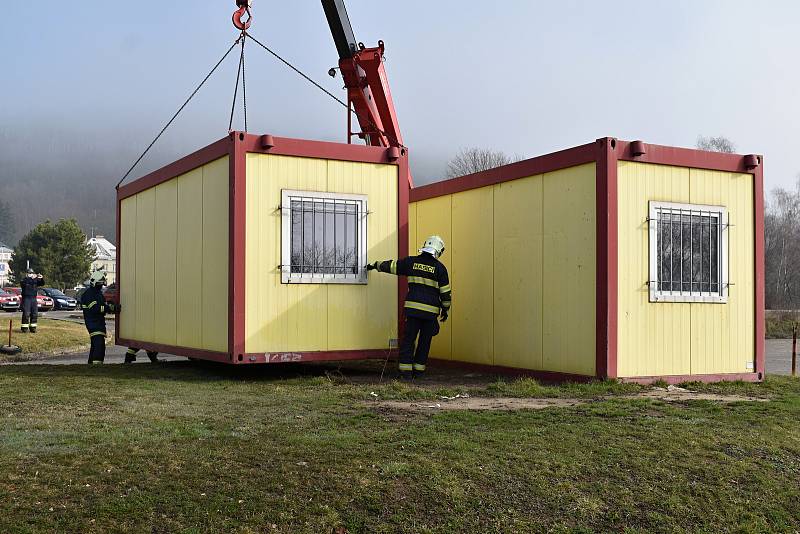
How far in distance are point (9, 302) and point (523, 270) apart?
117 ft

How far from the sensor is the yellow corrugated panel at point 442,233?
1336 centimetres

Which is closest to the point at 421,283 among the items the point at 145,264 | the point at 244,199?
the point at 244,199

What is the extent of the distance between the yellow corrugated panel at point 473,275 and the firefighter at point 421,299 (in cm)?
148

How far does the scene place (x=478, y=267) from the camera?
41.5 ft

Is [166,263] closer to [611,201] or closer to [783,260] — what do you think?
[611,201]

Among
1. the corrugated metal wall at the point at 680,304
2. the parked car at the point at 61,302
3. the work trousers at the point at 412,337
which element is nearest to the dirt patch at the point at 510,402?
the corrugated metal wall at the point at 680,304

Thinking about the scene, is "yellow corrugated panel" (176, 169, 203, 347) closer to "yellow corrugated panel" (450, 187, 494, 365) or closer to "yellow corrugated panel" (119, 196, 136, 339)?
"yellow corrugated panel" (119, 196, 136, 339)

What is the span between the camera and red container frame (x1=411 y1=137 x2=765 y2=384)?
10094 mm

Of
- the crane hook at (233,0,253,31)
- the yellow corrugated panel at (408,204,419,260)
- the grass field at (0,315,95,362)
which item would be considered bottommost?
the grass field at (0,315,95,362)

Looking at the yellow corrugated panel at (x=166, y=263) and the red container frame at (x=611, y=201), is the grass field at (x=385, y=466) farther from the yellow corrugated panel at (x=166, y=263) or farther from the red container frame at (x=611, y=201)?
the yellow corrugated panel at (x=166, y=263)

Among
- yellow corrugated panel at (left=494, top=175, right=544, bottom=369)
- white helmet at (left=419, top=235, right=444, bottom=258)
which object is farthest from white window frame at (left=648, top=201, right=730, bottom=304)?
white helmet at (left=419, top=235, right=444, bottom=258)

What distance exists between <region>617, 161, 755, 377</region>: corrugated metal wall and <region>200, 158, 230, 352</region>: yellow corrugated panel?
194 inches

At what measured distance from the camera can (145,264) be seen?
13961 mm

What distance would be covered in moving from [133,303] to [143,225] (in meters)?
1.41
